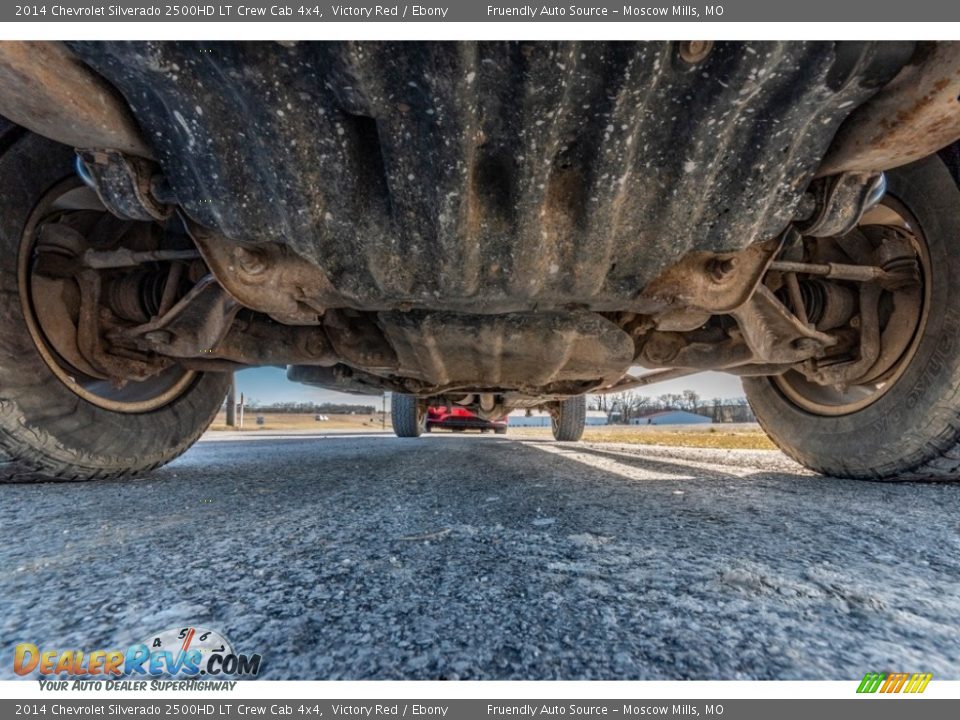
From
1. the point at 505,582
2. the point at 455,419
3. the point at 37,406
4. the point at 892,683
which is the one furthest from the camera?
the point at 455,419

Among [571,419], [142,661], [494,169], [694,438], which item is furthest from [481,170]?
[694,438]

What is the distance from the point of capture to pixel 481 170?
0.83 metres

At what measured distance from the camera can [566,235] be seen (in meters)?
0.91

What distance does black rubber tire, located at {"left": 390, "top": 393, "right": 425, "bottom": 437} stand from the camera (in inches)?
193

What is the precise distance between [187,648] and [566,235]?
0.87 m

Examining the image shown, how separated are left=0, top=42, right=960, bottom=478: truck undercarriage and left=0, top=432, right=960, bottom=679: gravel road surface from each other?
50cm

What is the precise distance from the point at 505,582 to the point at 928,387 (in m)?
1.59

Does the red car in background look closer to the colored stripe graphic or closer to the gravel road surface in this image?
the gravel road surface

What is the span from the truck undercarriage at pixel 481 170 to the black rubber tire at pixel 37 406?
0.03m

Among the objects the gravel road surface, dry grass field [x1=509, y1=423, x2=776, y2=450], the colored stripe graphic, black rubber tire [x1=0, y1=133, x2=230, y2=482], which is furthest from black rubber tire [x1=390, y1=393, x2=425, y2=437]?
the colored stripe graphic

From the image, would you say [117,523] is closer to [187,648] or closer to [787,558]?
[187,648]

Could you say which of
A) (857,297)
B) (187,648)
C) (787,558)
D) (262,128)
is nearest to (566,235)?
(262,128)

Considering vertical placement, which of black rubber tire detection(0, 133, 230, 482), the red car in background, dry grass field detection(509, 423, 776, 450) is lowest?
dry grass field detection(509, 423, 776, 450)

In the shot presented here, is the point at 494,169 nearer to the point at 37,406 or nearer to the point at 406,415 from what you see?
the point at 37,406
